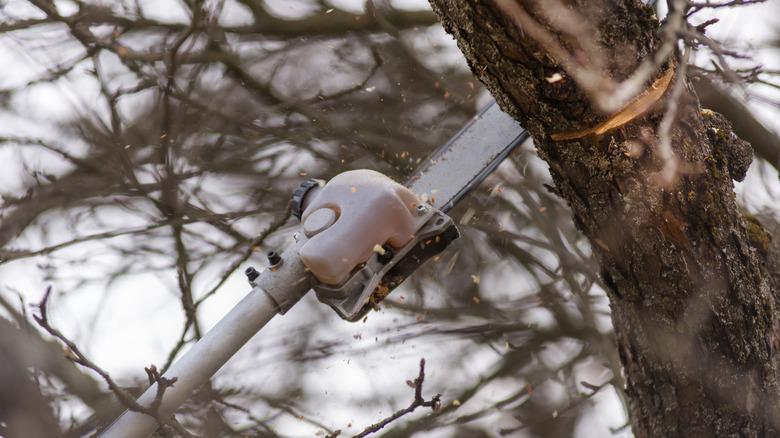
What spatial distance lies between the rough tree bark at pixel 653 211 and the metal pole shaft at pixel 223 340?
0.75 meters

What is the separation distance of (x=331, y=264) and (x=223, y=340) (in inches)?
13.6

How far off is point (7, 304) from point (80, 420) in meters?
0.62

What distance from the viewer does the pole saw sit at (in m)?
1.47

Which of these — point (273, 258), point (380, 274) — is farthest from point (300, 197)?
point (380, 274)

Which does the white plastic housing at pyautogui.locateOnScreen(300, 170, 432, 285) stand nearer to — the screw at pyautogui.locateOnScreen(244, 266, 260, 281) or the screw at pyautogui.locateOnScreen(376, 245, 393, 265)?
the screw at pyautogui.locateOnScreen(376, 245, 393, 265)

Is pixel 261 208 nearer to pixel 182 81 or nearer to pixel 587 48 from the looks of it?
pixel 182 81

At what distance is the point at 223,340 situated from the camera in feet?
4.89

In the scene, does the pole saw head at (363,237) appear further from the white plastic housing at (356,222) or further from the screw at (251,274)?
the screw at (251,274)

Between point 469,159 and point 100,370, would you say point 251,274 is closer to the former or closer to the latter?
point 100,370

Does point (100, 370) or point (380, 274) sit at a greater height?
point (100, 370)

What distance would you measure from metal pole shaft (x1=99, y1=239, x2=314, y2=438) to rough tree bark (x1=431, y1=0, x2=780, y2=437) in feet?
2.47

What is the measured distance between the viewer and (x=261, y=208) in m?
3.49

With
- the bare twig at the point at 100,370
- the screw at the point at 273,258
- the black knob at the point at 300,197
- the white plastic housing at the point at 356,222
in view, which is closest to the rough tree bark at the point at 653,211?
the white plastic housing at the point at 356,222

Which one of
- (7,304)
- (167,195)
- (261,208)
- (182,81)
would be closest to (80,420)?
(7,304)
